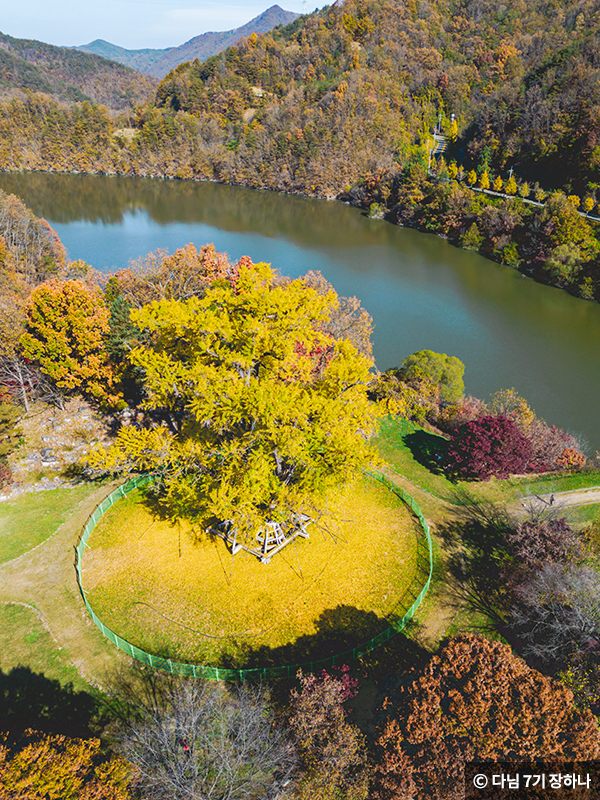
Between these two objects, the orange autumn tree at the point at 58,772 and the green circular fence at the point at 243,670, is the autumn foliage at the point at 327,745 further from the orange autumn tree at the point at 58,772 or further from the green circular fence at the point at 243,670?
the orange autumn tree at the point at 58,772

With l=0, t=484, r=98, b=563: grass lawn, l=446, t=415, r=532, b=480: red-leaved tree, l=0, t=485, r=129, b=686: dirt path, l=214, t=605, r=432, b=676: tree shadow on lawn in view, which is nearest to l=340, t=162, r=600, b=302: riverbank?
l=446, t=415, r=532, b=480: red-leaved tree

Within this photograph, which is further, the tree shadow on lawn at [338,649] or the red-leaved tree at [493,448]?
the red-leaved tree at [493,448]

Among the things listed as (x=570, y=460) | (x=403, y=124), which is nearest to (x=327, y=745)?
(x=570, y=460)

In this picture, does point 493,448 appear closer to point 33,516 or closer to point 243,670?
point 243,670

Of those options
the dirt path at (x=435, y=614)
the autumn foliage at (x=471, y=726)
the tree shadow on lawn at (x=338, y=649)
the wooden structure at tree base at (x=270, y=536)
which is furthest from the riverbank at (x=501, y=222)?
the autumn foliage at (x=471, y=726)

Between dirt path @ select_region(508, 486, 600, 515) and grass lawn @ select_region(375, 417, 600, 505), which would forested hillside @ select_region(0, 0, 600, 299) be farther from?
dirt path @ select_region(508, 486, 600, 515)

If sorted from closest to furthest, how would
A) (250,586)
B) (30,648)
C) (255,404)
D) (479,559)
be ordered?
1. (255,404)
2. (30,648)
3. (250,586)
4. (479,559)

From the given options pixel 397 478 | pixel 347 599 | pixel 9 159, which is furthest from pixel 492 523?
pixel 9 159
